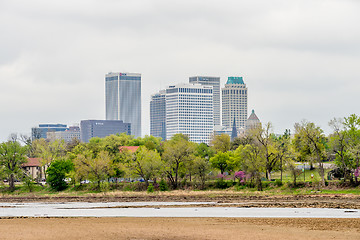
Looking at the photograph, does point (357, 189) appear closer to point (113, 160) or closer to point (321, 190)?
point (321, 190)

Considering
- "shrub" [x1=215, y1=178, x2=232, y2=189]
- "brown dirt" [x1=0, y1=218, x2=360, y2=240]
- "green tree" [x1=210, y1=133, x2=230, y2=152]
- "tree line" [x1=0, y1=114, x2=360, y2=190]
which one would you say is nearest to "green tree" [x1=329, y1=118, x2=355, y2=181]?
"tree line" [x1=0, y1=114, x2=360, y2=190]

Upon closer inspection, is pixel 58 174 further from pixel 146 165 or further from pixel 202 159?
pixel 202 159

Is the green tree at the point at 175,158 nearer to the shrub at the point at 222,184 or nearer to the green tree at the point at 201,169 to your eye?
the green tree at the point at 201,169

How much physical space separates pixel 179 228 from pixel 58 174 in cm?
7805

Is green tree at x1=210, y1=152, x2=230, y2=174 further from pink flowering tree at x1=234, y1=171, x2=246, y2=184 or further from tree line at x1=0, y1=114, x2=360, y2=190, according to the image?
pink flowering tree at x1=234, y1=171, x2=246, y2=184

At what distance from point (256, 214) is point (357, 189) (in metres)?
32.9

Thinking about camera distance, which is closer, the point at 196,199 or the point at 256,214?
the point at 256,214

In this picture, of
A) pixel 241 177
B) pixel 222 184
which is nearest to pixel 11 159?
pixel 222 184

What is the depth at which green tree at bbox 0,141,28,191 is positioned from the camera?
124625 mm

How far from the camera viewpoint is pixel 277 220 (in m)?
52.9

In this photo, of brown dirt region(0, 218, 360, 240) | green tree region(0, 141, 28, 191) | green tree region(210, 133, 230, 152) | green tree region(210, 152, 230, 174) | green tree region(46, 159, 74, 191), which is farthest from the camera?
green tree region(210, 133, 230, 152)

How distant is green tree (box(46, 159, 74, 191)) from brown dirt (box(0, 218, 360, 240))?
218 ft

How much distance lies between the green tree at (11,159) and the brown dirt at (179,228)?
69.3 metres

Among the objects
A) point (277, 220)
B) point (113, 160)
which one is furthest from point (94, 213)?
point (113, 160)
